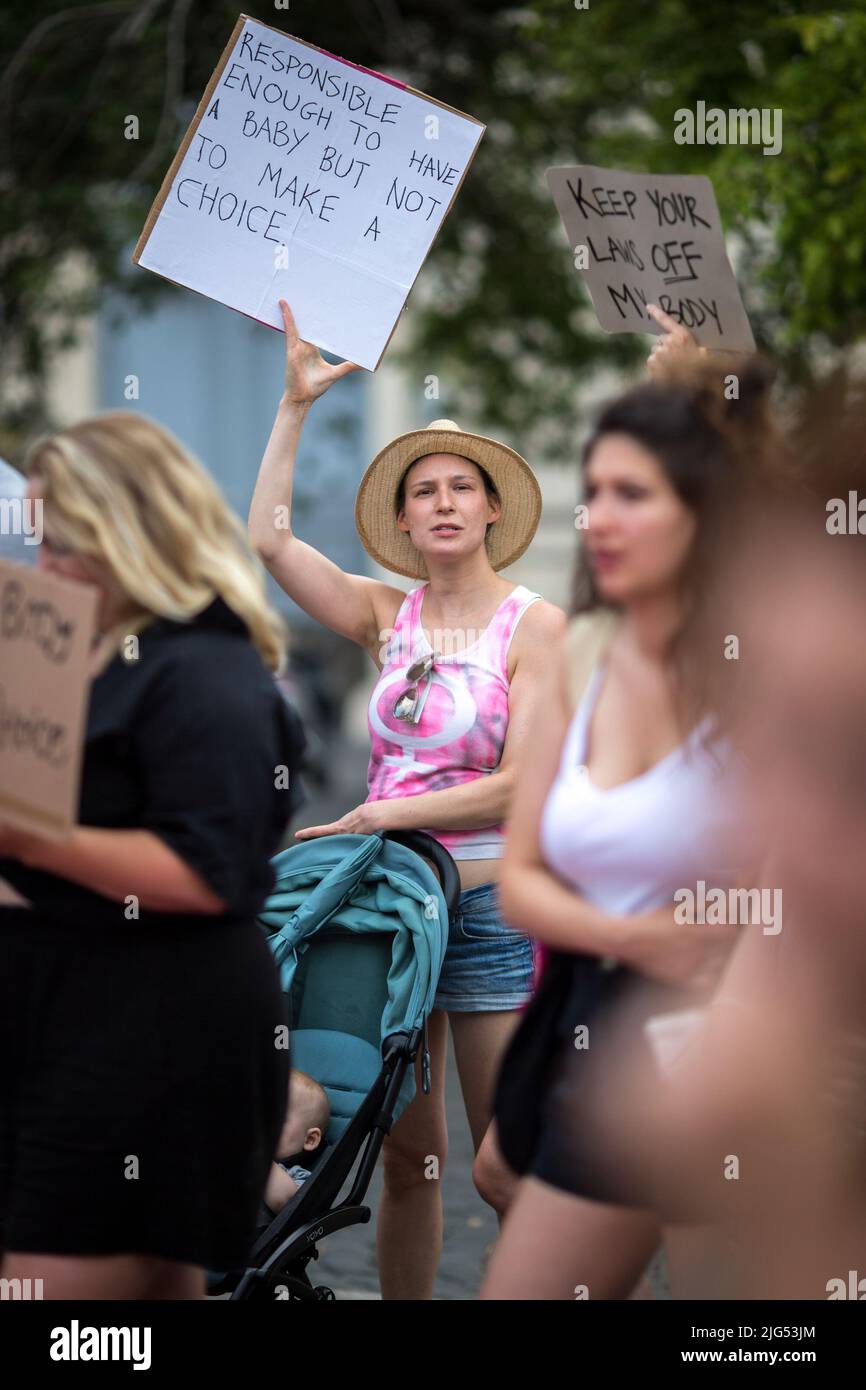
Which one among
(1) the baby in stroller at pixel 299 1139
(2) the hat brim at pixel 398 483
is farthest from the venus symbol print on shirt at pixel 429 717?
(1) the baby in stroller at pixel 299 1139

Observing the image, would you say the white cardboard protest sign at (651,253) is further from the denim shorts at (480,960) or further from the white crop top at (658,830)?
the white crop top at (658,830)

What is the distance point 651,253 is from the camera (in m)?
3.77

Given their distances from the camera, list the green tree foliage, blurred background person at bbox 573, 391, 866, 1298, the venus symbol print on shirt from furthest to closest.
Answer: the green tree foliage → the venus symbol print on shirt → blurred background person at bbox 573, 391, 866, 1298

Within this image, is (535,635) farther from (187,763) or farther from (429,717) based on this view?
(187,763)

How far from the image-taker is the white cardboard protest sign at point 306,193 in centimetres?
367

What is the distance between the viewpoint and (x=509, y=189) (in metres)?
12.5

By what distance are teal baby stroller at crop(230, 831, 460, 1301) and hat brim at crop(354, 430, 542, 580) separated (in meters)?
0.77

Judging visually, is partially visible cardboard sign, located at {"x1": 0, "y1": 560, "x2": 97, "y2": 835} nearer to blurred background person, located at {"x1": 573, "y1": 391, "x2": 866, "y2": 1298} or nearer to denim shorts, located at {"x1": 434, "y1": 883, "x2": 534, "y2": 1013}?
blurred background person, located at {"x1": 573, "y1": 391, "x2": 866, "y2": 1298}

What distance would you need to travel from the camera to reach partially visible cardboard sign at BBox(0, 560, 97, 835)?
2.35 meters

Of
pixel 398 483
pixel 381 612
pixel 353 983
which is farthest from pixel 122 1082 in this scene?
pixel 398 483

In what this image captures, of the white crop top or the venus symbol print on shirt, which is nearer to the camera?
the white crop top

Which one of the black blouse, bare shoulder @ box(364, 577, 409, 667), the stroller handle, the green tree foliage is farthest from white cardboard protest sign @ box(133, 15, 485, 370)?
the green tree foliage
